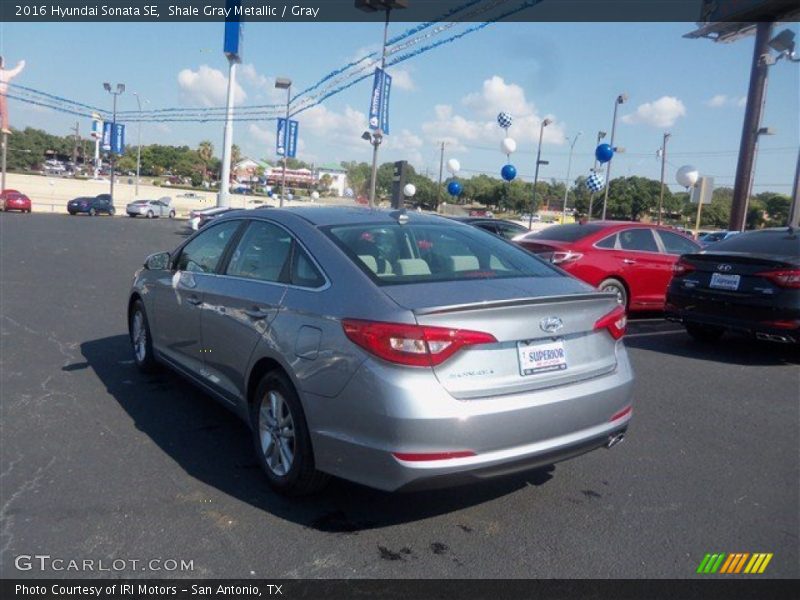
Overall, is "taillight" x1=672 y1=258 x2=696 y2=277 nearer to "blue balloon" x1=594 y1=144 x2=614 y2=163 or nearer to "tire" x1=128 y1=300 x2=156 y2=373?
"tire" x1=128 y1=300 x2=156 y2=373

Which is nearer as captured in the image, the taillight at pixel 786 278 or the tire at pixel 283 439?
the tire at pixel 283 439

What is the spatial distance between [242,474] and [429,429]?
156 cm

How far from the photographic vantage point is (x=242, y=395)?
3.90m

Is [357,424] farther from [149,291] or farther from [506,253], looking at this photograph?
[149,291]

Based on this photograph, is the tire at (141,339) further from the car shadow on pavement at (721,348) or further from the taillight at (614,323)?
the car shadow on pavement at (721,348)

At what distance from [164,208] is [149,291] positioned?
4879cm

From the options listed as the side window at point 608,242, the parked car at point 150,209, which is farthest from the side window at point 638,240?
the parked car at point 150,209

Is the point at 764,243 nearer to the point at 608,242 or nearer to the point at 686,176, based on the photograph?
the point at 608,242

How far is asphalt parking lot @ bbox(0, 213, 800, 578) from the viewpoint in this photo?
2.99 metres

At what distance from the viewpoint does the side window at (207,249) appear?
4645mm

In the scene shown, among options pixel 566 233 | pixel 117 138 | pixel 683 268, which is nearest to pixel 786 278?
pixel 683 268

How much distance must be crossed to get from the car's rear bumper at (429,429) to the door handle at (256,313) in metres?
0.68

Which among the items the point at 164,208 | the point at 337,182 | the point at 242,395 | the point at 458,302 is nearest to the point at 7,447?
the point at 242,395

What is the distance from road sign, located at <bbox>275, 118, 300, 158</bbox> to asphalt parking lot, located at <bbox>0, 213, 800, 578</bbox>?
3495cm
